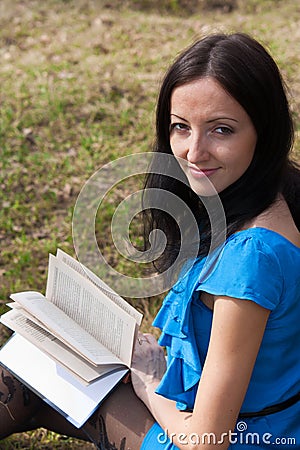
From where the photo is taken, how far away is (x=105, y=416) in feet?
6.75

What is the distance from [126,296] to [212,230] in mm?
1665

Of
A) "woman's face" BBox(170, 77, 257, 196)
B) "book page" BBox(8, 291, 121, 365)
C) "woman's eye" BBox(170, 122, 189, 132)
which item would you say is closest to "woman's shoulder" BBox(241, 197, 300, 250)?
"woman's face" BBox(170, 77, 257, 196)

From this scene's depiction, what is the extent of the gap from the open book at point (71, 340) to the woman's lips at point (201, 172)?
443 mm

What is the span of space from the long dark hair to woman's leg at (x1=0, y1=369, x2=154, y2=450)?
0.50m

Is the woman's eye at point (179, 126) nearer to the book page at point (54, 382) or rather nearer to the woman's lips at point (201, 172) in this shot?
the woman's lips at point (201, 172)

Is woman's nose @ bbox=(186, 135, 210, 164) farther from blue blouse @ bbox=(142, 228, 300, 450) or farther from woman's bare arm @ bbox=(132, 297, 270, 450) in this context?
woman's bare arm @ bbox=(132, 297, 270, 450)

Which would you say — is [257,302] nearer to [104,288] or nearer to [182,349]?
[182,349]

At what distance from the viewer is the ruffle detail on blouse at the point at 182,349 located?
1.86m

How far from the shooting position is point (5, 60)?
573 centimetres

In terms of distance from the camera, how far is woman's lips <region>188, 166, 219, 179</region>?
1.84 metres

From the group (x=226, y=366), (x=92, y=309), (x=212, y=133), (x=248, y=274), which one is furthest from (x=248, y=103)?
(x=92, y=309)

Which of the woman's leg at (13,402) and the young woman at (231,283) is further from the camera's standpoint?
the woman's leg at (13,402)

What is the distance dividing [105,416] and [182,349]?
1.09 ft

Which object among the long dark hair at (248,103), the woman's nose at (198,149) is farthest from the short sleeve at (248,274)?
the woman's nose at (198,149)
